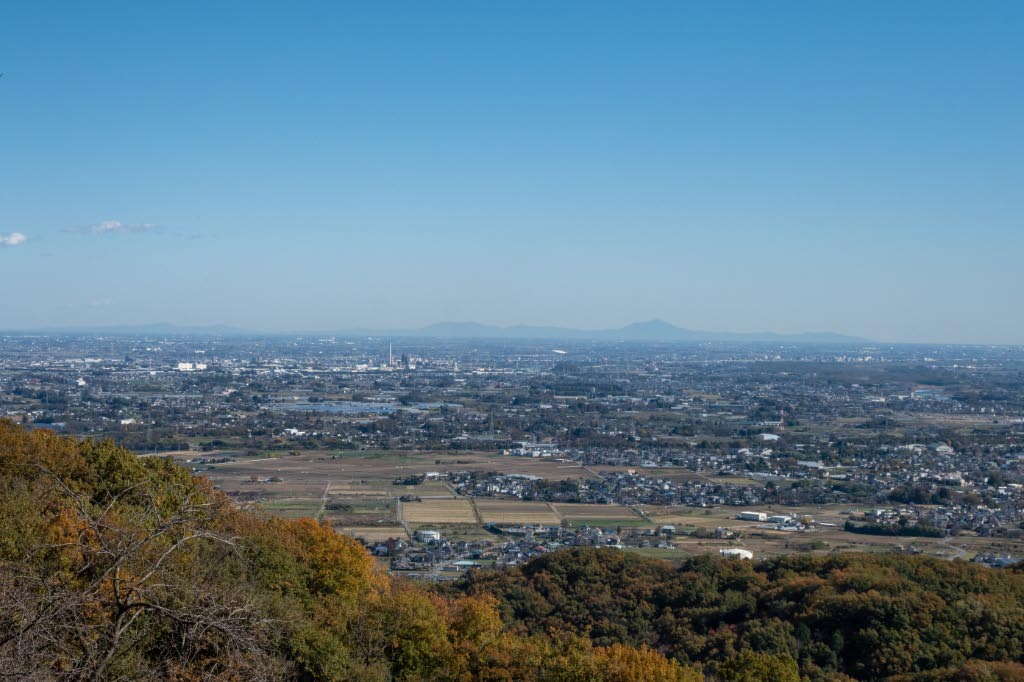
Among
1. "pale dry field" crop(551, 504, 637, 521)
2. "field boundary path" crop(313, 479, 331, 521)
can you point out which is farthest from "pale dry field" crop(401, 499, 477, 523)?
"pale dry field" crop(551, 504, 637, 521)

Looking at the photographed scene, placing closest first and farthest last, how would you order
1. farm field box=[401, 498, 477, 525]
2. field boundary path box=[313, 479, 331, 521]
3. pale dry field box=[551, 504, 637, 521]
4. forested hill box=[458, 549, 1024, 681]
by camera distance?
forested hill box=[458, 549, 1024, 681]
field boundary path box=[313, 479, 331, 521]
farm field box=[401, 498, 477, 525]
pale dry field box=[551, 504, 637, 521]

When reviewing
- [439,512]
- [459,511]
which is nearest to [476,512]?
[459,511]

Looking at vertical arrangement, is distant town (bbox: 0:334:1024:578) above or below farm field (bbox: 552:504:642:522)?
above

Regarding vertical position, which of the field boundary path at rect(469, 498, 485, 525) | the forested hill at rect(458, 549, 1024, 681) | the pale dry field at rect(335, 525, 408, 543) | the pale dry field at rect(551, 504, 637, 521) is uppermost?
the forested hill at rect(458, 549, 1024, 681)

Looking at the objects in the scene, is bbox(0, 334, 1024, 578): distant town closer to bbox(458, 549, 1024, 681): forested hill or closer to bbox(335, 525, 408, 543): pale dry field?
bbox(335, 525, 408, 543): pale dry field

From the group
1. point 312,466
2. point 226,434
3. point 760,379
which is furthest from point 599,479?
point 760,379

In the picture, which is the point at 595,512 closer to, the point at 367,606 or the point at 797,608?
the point at 797,608

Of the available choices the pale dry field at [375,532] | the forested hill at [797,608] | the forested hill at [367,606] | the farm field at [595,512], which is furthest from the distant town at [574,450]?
the forested hill at [797,608]

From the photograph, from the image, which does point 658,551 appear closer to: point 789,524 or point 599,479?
point 789,524

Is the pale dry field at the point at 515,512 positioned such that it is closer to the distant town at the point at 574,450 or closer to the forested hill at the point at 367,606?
the distant town at the point at 574,450
